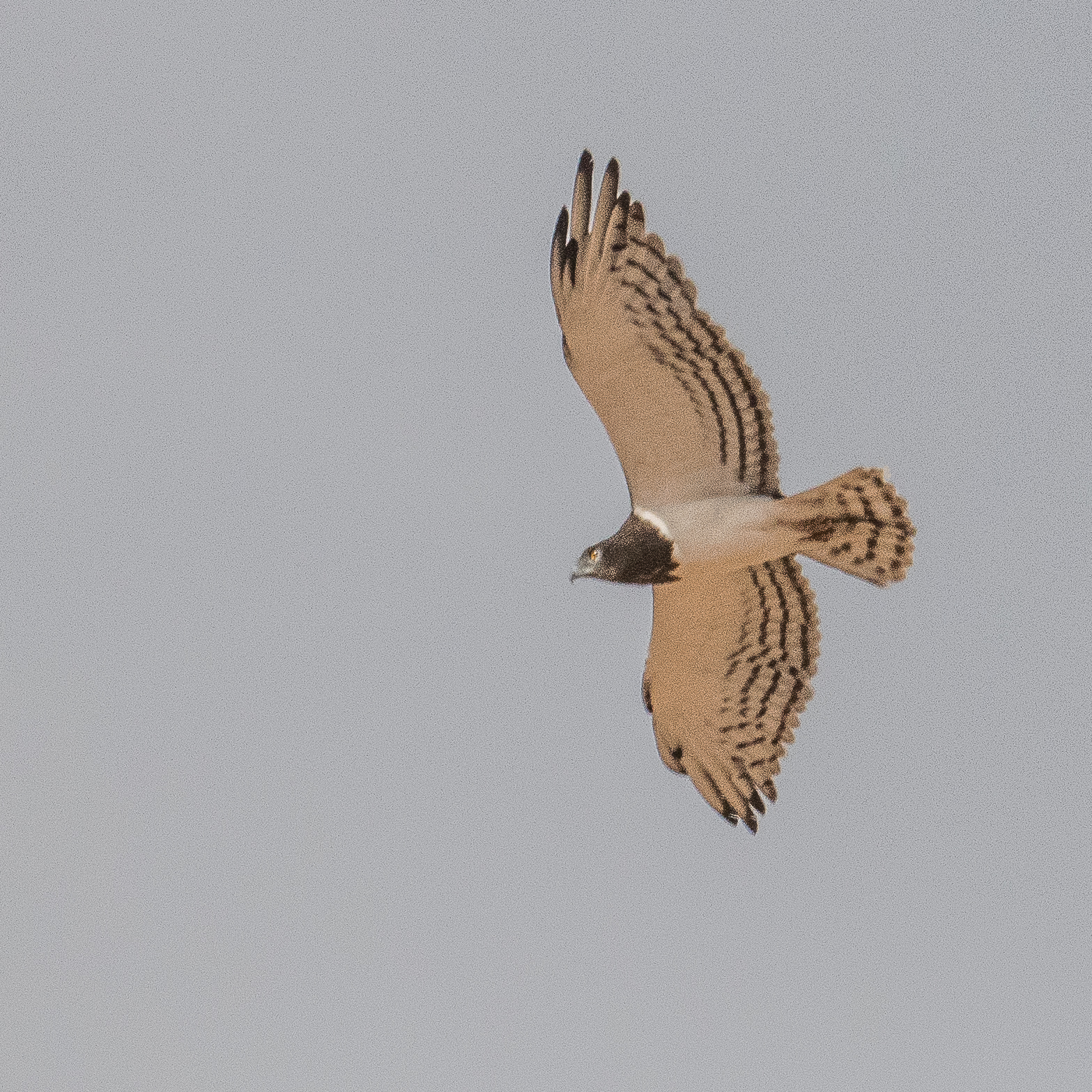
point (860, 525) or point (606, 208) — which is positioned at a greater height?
point (606, 208)

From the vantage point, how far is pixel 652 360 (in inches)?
503

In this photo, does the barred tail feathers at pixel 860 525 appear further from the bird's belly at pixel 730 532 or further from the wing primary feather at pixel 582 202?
the wing primary feather at pixel 582 202

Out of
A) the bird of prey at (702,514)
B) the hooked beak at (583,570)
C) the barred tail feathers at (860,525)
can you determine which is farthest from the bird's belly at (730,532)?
the hooked beak at (583,570)

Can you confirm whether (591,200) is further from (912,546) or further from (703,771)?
(703,771)

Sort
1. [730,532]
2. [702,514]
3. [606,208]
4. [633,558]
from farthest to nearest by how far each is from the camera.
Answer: [633,558] < [702,514] < [730,532] < [606,208]

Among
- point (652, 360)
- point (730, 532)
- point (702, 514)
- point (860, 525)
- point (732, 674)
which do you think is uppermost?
point (652, 360)

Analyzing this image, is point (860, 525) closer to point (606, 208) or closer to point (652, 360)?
point (652, 360)

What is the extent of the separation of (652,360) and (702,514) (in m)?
1.18

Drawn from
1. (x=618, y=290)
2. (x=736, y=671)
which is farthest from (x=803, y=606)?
(x=618, y=290)

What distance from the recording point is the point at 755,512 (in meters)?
13.0

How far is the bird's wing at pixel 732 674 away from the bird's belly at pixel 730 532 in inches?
8.9

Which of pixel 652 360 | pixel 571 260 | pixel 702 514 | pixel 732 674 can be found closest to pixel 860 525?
pixel 702 514

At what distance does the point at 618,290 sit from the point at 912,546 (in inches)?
104

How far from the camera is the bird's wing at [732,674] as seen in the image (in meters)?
13.9
